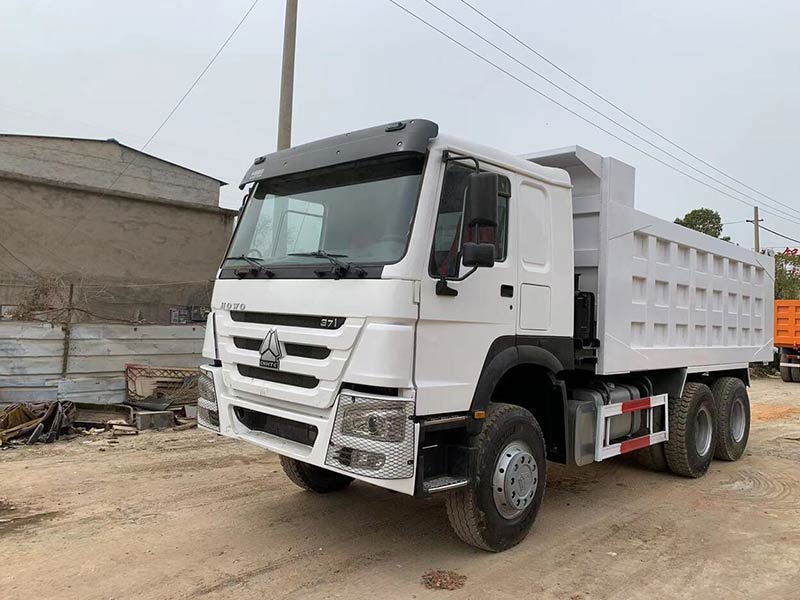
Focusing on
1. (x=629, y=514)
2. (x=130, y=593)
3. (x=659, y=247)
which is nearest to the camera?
(x=130, y=593)

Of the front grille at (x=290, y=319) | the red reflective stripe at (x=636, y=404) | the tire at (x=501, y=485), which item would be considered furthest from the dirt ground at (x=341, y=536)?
the front grille at (x=290, y=319)

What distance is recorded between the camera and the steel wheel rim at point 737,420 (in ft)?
24.5

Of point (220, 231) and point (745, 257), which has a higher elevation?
point (220, 231)

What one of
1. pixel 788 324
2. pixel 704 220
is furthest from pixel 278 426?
pixel 704 220

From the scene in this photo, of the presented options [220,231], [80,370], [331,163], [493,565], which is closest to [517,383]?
[493,565]

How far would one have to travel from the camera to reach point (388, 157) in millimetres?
3941

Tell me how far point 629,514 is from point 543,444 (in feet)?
4.64

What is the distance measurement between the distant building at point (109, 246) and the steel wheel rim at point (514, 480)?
23.5 feet

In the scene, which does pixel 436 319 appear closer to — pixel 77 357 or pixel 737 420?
pixel 737 420

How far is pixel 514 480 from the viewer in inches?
169

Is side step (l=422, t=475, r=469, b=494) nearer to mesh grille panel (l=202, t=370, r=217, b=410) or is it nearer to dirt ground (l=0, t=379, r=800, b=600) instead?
dirt ground (l=0, t=379, r=800, b=600)

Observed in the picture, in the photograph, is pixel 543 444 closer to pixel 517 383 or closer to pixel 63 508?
pixel 517 383

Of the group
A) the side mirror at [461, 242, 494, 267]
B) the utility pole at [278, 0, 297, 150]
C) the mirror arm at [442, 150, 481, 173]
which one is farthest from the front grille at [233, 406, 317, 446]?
the utility pole at [278, 0, 297, 150]

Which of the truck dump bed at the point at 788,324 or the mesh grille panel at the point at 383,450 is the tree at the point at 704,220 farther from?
the mesh grille panel at the point at 383,450
